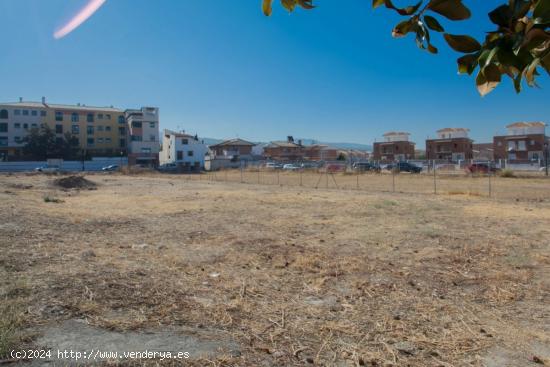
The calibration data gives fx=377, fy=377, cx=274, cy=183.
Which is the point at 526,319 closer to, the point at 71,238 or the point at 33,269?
the point at 33,269

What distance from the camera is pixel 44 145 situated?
203 ft

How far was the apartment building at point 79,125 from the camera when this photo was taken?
65.9 meters

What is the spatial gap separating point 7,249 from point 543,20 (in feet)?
24.7

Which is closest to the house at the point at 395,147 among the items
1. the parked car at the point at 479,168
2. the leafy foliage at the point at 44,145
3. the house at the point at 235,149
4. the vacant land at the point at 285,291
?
the house at the point at 235,149

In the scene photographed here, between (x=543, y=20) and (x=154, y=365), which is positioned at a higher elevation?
(x=543, y=20)

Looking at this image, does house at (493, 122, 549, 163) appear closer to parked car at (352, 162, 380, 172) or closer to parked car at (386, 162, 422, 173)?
parked car at (386, 162, 422, 173)

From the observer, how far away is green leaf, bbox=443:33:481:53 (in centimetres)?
127

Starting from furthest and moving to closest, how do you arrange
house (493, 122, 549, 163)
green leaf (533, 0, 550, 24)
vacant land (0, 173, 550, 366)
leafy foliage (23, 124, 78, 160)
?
house (493, 122, 549, 163)
leafy foliage (23, 124, 78, 160)
vacant land (0, 173, 550, 366)
green leaf (533, 0, 550, 24)

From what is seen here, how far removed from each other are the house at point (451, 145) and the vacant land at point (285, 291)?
71684 mm

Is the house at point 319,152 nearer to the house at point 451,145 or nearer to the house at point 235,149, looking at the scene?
the house at point 235,149

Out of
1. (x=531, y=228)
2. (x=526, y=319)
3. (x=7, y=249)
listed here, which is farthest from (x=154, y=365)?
(x=531, y=228)

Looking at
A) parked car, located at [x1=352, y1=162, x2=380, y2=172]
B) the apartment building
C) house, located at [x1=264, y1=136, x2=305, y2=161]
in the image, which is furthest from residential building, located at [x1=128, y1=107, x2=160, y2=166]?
parked car, located at [x1=352, y1=162, x2=380, y2=172]

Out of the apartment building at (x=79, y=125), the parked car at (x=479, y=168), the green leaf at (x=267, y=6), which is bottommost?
the parked car at (x=479, y=168)

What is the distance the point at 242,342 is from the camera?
3.44 metres
